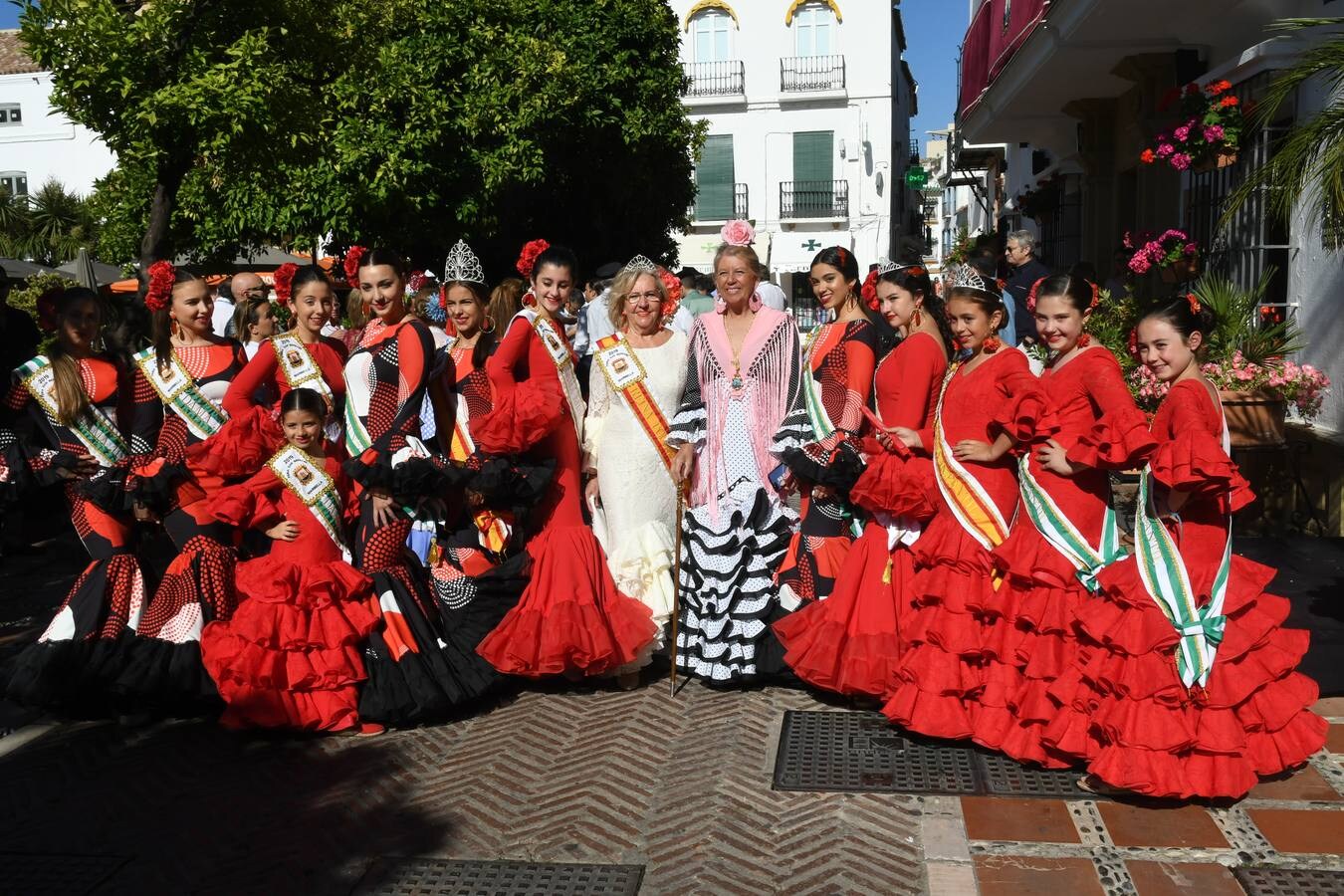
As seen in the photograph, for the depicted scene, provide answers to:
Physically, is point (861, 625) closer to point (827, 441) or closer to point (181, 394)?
point (827, 441)

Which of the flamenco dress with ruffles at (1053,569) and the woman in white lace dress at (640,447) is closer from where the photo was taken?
the flamenco dress with ruffles at (1053,569)

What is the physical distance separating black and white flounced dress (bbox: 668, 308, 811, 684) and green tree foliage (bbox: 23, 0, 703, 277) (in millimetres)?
6006

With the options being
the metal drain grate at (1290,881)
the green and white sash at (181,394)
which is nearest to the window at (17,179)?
the green and white sash at (181,394)

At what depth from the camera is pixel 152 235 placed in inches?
433

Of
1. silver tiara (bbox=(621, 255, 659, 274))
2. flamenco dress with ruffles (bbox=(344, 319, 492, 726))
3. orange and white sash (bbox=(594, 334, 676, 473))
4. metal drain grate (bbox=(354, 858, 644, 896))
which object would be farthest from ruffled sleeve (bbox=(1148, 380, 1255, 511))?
flamenco dress with ruffles (bbox=(344, 319, 492, 726))

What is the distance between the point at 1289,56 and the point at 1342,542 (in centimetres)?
347

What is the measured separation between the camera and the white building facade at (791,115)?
40844 mm

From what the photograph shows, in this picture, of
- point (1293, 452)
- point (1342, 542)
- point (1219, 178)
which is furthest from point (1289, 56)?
point (1342, 542)

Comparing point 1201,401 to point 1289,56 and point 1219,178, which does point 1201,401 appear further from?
point 1219,178

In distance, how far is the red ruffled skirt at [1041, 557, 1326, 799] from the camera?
4.28 metres

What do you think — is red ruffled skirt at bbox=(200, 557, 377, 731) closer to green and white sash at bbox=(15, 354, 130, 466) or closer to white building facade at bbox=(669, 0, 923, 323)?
green and white sash at bbox=(15, 354, 130, 466)

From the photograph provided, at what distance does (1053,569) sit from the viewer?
473 cm

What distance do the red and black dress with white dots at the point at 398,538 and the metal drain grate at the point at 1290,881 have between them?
10.8 feet

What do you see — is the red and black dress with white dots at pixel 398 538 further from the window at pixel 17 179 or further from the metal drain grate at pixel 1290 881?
the window at pixel 17 179
